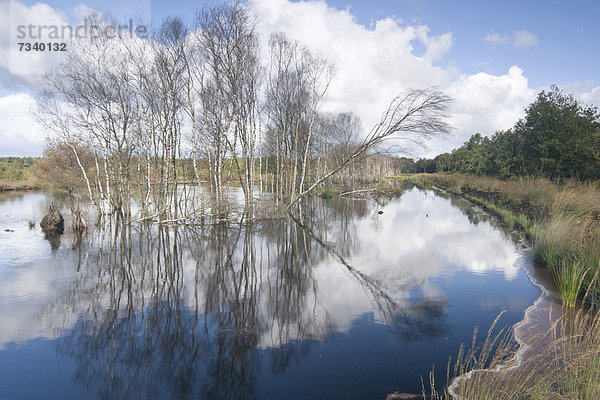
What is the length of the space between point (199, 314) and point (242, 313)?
807mm

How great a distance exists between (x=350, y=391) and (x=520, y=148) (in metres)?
32.7

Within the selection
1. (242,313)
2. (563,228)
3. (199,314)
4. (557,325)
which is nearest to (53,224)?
(199,314)

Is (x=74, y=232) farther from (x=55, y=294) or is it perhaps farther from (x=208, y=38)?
(x=208, y=38)

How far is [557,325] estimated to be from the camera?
654 cm

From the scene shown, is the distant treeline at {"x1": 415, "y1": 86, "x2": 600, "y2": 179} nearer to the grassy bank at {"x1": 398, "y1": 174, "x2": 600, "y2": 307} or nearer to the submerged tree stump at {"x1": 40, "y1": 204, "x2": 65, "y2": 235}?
the grassy bank at {"x1": 398, "y1": 174, "x2": 600, "y2": 307}

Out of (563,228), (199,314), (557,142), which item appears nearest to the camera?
(199,314)

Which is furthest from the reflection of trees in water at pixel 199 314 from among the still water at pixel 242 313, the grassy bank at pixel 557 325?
the grassy bank at pixel 557 325

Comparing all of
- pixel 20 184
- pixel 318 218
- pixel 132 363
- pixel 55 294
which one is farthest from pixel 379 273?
pixel 20 184

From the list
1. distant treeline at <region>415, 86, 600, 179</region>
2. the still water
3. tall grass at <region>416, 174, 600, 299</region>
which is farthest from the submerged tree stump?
distant treeline at <region>415, 86, 600, 179</region>

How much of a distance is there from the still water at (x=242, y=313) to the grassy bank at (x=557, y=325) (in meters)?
0.67

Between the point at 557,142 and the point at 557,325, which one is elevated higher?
the point at 557,142

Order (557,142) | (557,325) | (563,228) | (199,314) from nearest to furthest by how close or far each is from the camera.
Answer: (557,325) → (199,314) → (563,228) → (557,142)

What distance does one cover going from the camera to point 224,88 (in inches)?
737

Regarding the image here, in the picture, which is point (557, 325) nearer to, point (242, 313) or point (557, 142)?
point (242, 313)
